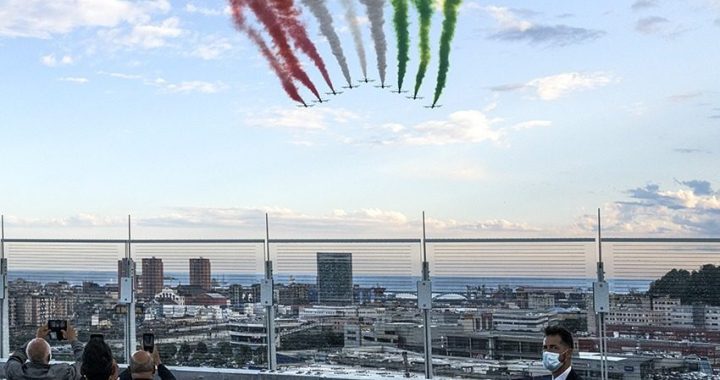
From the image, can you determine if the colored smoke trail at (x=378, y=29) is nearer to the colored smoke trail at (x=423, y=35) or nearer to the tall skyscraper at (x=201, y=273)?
the colored smoke trail at (x=423, y=35)

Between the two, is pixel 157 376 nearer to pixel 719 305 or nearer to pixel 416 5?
pixel 719 305

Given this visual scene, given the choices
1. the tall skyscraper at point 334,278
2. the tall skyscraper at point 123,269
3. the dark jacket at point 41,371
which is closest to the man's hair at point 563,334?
the dark jacket at point 41,371

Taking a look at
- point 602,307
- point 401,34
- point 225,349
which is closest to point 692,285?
point 602,307

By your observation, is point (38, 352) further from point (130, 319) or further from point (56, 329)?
point (130, 319)

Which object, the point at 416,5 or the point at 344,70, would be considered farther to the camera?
the point at 344,70

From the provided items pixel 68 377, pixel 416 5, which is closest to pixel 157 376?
pixel 68 377
